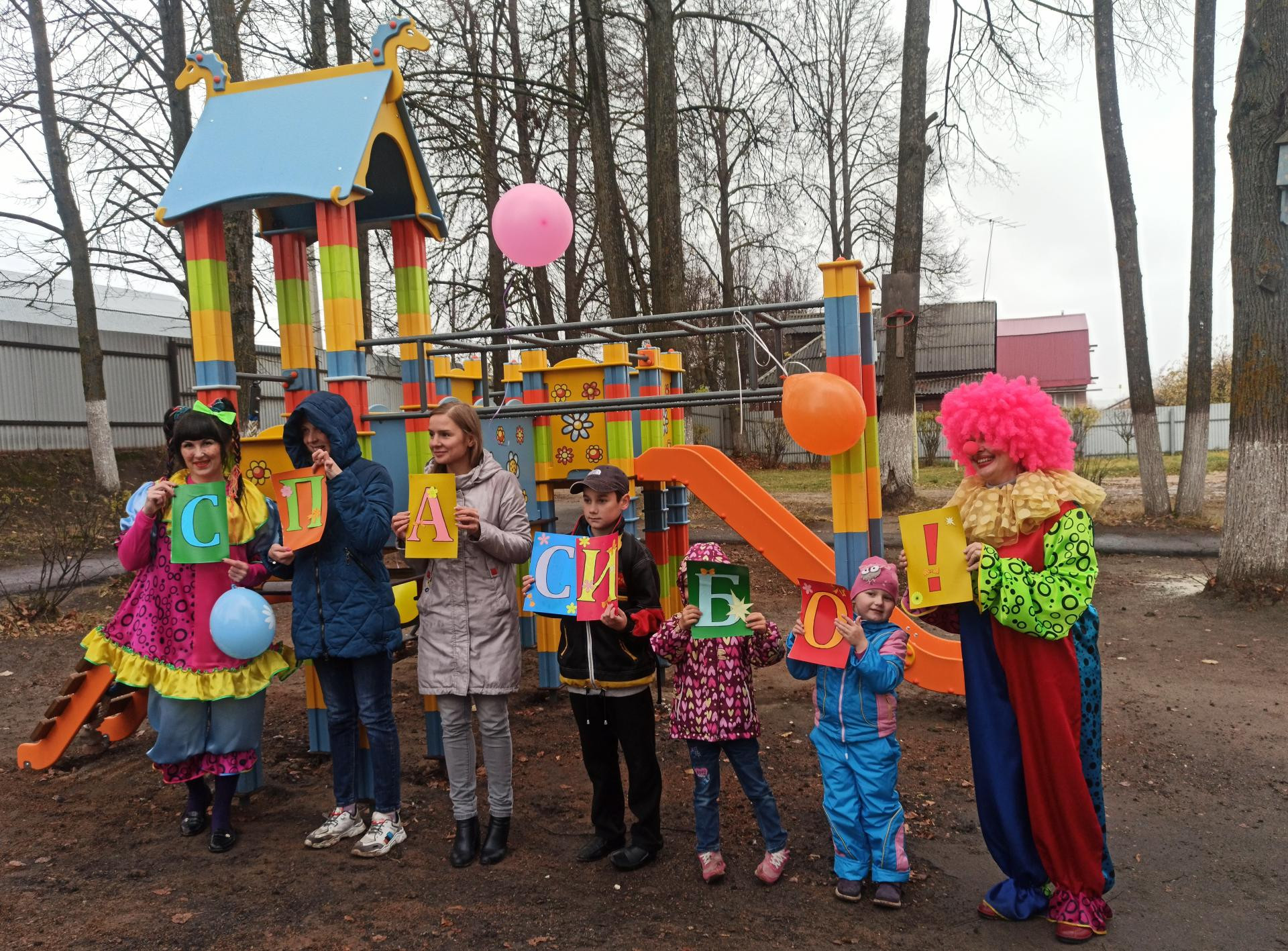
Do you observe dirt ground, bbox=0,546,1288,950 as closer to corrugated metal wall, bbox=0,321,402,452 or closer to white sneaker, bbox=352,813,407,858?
white sneaker, bbox=352,813,407,858

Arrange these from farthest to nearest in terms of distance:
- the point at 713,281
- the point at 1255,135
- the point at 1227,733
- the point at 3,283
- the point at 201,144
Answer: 1. the point at 713,281
2. the point at 3,283
3. the point at 1255,135
4. the point at 1227,733
5. the point at 201,144

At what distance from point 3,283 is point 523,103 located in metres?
8.96

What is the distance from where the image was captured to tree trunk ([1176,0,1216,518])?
1215cm

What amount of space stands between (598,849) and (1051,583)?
204 centimetres

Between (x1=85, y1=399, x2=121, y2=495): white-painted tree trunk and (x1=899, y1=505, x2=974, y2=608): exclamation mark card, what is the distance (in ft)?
49.2

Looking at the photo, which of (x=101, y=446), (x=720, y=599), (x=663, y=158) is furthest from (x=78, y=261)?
(x=720, y=599)

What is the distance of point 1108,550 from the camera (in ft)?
35.2

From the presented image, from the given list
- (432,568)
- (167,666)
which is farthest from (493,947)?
(167,666)

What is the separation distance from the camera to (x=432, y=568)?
12.1 feet

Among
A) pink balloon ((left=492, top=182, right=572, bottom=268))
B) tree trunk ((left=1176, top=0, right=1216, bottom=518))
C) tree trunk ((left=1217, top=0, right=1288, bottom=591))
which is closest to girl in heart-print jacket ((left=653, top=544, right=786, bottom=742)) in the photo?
pink balloon ((left=492, top=182, right=572, bottom=268))

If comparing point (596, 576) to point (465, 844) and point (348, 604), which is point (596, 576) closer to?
point (348, 604)

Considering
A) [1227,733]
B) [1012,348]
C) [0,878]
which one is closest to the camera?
[0,878]

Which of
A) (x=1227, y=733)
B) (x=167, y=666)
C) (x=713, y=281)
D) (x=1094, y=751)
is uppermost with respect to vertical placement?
(x=713, y=281)

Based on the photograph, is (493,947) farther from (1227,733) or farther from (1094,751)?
(1227,733)
